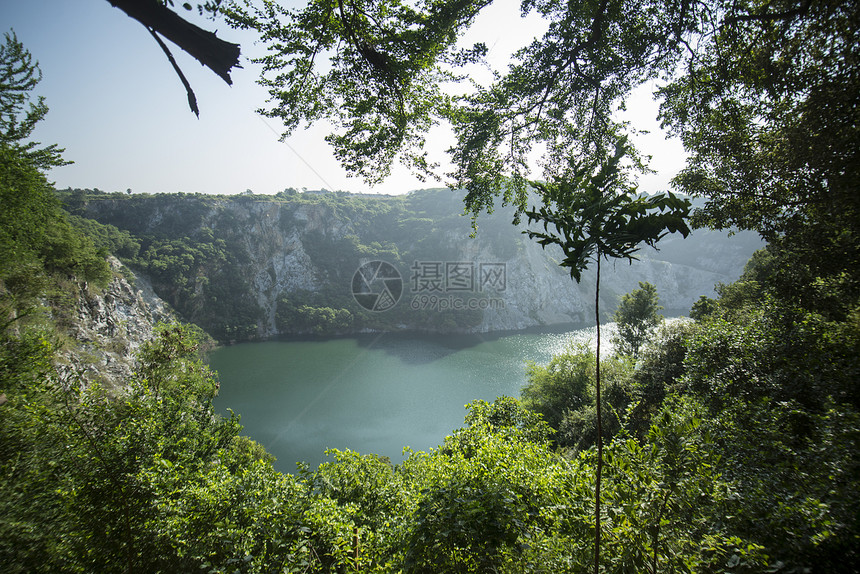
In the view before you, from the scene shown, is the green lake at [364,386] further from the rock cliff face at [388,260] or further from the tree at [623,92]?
the tree at [623,92]

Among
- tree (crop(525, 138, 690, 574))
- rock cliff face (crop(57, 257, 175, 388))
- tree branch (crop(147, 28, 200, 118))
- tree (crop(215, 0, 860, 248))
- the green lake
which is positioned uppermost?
tree (crop(215, 0, 860, 248))

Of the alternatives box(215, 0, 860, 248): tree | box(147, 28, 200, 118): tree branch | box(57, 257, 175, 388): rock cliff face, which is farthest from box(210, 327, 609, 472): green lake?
box(147, 28, 200, 118): tree branch

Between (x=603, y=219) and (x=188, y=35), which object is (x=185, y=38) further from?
(x=603, y=219)

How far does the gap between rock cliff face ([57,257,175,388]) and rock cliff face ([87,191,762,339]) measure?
121 feet

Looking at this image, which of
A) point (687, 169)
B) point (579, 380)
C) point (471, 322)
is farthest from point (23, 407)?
point (471, 322)

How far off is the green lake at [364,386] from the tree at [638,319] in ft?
32.9

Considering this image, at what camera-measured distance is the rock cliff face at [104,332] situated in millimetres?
19891

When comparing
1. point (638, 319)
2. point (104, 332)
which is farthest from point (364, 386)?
point (638, 319)

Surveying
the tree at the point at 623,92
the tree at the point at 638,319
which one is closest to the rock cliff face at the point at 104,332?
the tree at the point at 623,92

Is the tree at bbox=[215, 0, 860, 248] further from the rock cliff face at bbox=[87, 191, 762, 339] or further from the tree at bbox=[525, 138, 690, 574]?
the rock cliff face at bbox=[87, 191, 762, 339]

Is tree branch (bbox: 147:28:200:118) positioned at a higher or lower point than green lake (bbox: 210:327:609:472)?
higher

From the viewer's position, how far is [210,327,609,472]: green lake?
1168 inches

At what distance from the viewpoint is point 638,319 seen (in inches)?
1145

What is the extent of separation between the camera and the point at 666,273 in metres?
92.2
